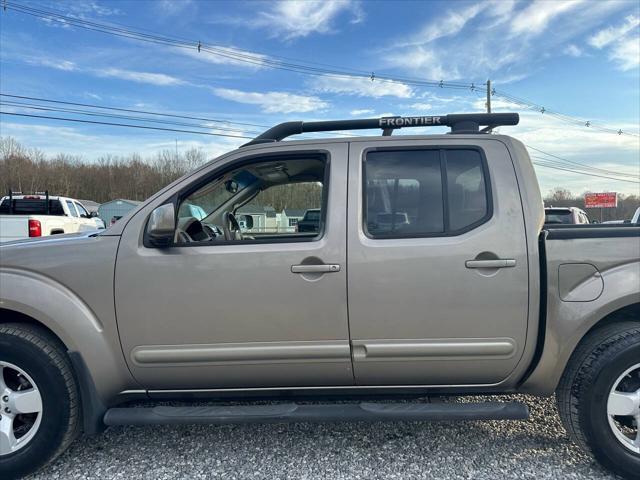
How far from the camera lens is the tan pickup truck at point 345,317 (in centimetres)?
238

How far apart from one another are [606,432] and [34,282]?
3.41 meters

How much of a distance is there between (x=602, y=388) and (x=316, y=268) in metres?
1.77

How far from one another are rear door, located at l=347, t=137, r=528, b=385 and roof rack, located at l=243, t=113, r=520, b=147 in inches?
12.6

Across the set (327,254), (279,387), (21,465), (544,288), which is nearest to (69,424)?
(21,465)

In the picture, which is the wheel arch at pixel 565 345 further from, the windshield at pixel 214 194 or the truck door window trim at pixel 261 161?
the windshield at pixel 214 194

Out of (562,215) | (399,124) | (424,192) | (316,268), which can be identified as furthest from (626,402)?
(562,215)

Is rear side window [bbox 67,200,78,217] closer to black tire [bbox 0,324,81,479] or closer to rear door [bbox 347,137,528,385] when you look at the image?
black tire [bbox 0,324,81,479]

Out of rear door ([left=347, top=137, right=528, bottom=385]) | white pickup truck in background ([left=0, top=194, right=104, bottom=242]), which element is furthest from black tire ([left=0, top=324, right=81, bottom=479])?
white pickup truck in background ([left=0, top=194, right=104, bottom=242])

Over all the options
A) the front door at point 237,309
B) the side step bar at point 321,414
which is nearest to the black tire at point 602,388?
the side step bar at point 321,414

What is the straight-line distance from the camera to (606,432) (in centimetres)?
239

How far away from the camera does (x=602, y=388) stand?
238 cm

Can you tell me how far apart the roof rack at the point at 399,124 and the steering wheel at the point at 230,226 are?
0.81m

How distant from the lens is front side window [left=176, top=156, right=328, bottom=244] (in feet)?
9.00

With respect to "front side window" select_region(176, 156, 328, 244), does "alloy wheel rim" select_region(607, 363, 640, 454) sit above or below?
below
